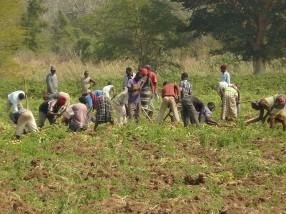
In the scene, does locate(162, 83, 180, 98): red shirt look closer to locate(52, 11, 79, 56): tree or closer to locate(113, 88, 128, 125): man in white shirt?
locate(113, 88, 128, 125): man in white shirt

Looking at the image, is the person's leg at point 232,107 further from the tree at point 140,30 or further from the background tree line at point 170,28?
the tree at point 140,30

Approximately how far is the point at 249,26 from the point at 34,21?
53.5 feet

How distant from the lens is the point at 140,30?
1390 inches

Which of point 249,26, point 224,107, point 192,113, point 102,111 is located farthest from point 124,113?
point 249,26

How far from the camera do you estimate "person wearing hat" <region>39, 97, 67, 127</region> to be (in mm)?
15672

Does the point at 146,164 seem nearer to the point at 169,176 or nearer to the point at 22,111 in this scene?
the point at 169,176

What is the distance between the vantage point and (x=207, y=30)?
36.2 metres

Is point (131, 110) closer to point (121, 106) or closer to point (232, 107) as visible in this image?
point (121, 106)

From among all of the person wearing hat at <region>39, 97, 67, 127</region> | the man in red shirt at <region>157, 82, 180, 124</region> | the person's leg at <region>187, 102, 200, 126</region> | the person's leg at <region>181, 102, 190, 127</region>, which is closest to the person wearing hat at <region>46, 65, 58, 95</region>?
the person wearing hat at <region>39, 97, 67, 127</region>

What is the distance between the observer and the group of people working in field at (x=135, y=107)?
14.6m

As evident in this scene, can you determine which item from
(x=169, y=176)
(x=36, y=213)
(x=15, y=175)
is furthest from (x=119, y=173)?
(x=36, y=213)

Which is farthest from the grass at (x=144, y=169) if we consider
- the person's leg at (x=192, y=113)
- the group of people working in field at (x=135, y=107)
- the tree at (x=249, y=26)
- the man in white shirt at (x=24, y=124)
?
the tree at (x=249, y=26)

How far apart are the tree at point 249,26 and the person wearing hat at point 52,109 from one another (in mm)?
19634

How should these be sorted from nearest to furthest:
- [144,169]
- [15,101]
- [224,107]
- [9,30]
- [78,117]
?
1. [144,169]
2. [78,117]
3. [15,101]
4. [224,107]
5. [9,30]
